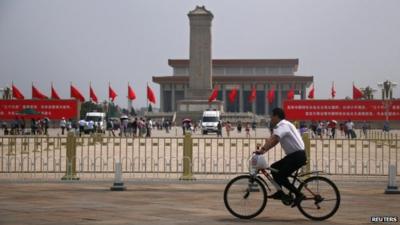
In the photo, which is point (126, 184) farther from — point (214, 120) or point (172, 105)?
point (172, 105)

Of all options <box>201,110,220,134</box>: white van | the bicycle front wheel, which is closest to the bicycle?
the bicycle front wheel

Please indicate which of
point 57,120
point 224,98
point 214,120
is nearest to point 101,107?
point 224,98

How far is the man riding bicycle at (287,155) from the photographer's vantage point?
10.2m

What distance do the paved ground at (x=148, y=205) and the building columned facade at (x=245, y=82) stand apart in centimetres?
11184

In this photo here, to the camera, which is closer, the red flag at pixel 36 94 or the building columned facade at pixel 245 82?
the red flag at pixel 36 94

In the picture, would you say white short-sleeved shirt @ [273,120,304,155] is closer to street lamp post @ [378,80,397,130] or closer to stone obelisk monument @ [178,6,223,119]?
street lamp post @ [378,80,397,130]

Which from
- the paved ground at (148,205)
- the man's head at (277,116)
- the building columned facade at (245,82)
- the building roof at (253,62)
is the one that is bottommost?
the paved ground at (148,205)

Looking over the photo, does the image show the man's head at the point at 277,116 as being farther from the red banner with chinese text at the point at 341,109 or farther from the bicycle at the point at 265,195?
the red banner with chinese text at the point at 341,109

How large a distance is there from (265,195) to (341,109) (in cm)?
6868

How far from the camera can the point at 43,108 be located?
246 feet

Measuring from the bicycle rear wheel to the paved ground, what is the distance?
0.14 metres

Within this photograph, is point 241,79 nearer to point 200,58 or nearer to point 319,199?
point 200,58

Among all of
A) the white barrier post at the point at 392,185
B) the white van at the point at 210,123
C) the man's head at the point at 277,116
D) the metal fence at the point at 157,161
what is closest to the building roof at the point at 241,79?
the white van at the point at 210,123

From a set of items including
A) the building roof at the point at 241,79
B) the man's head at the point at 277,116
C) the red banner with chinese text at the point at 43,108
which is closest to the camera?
the man's head at the point at 277,116
